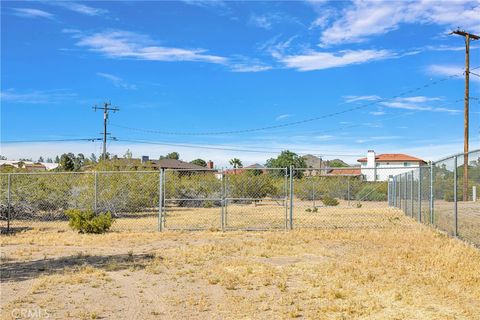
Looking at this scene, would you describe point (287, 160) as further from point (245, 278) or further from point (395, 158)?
point (245, 278)

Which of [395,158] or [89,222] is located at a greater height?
[395,158]

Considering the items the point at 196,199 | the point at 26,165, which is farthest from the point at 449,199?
the point at 26,165

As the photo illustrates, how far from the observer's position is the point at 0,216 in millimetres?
21828

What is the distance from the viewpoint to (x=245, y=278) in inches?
331

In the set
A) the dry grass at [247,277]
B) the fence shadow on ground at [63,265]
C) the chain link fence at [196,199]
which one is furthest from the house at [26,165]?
the dry grass at [247,277]

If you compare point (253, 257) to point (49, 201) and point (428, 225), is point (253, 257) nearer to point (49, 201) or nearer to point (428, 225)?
point (428, 225)

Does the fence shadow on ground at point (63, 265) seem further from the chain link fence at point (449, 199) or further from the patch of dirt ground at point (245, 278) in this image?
the chain link fence at point (449, 199)

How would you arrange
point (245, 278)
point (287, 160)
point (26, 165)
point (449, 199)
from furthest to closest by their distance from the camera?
point (287, 160)
point (26, 165)
point (449, 199)
point (245, 278)

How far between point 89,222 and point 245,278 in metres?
8.56

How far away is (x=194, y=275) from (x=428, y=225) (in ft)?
31.6

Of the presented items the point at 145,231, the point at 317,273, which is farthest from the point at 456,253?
the point at 145,231

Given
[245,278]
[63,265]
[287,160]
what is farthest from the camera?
[287,160]

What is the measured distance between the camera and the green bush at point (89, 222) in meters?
15.5

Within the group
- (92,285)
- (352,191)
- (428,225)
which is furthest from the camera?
(352,191)
